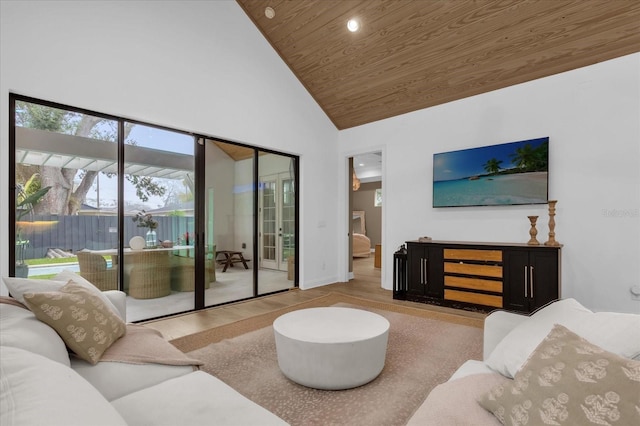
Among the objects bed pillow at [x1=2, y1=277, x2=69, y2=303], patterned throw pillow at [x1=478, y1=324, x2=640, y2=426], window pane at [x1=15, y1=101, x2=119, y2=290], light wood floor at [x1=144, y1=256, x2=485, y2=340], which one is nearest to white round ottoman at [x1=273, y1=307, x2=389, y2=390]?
patterned throw pillow at [x1=478, y1=324, x2=640, y2=426]

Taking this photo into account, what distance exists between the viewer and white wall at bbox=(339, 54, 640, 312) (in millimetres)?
3418

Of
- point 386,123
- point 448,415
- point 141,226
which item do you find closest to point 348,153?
point 386,123

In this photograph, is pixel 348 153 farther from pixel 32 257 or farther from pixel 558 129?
pixel 32 257

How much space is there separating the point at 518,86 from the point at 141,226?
4916mm

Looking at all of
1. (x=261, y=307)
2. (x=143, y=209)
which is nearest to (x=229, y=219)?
(x=143, y=209)

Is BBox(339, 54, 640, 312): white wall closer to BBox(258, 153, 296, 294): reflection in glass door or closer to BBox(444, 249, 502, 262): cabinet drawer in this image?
BBox(444, 249, 502, 262): cabinet drawer

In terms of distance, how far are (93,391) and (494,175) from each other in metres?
4.55

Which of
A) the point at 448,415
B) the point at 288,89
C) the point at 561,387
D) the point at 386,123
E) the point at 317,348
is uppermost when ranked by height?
the point at 288,89

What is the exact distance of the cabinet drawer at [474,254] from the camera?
152 inches

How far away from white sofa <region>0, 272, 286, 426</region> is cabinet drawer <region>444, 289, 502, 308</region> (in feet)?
11.4

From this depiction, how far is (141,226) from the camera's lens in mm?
3650

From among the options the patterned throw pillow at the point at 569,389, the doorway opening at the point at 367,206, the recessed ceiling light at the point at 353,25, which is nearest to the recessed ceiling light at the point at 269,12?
the recessed ceiling light at the point at 353,25

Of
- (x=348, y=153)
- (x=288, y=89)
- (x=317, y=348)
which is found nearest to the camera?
(x=317, y=348)

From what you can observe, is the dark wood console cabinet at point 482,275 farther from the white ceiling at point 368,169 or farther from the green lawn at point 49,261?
the white ceiling at point 368,169
